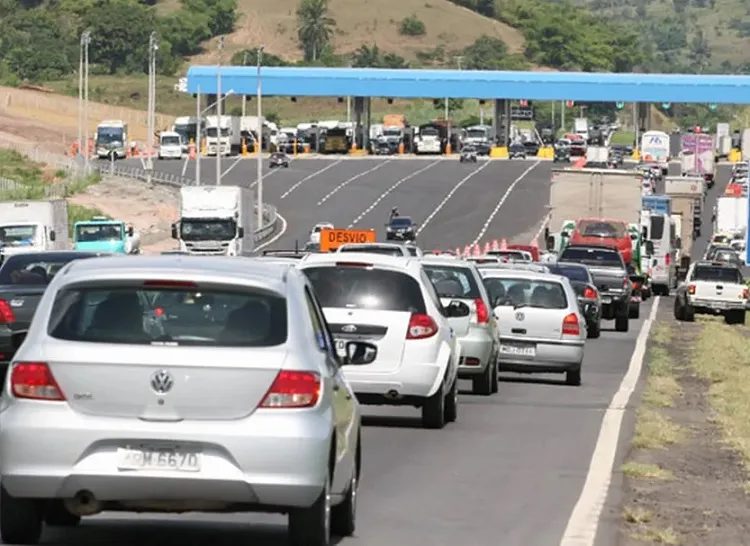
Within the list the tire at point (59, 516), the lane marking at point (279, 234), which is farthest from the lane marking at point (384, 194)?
the tire at point (59, 516)

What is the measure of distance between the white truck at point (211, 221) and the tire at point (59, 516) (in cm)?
5361

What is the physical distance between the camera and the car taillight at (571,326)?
2947cm

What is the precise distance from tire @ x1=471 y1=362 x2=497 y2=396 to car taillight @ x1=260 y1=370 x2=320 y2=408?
15111 mm

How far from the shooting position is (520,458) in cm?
1842

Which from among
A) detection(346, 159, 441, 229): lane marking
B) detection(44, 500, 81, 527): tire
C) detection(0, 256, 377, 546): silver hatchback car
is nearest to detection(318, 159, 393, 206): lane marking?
detection(346, 159, 441, 229): lane marking

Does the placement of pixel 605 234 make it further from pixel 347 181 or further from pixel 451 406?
pixel 347 181

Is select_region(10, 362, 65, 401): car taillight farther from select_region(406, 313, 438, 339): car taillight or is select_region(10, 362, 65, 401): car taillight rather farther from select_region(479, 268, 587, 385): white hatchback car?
select_region(479, 268, 587, 385): white hatchback car

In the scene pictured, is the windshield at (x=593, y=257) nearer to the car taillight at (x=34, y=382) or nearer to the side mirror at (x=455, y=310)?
the side mirror at (x=455, y=310)

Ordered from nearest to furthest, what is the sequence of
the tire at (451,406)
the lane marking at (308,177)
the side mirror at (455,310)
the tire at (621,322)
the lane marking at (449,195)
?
the tire at (451,406)
the side mirror at (455,310)
the tire at (621,322)
the lane marking at (449,195)
the lane marking at (308,177)

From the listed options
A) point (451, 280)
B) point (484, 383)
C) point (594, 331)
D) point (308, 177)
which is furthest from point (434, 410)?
point (308, 177)

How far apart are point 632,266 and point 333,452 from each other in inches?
2001

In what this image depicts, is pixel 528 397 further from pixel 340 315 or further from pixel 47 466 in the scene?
pixel 47 466

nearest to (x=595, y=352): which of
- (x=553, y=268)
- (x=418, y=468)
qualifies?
(x=553, y=268)

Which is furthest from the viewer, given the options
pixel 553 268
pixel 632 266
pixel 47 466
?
pixel 632 266
